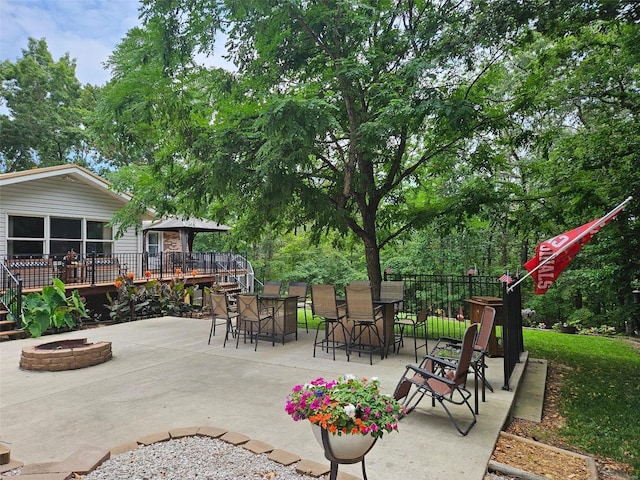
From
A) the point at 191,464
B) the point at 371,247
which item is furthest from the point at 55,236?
the point at 191,464

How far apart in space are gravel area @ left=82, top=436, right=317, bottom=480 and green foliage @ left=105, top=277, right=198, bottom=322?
8.00 m

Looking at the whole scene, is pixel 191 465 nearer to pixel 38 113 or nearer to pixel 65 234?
pixel 65 234

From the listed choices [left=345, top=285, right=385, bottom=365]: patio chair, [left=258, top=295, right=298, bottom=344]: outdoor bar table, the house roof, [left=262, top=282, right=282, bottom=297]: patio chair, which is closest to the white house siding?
the house roof

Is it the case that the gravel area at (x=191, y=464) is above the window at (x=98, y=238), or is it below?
below

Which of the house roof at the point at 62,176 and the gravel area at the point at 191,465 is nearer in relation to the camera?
the gravel area at the point at 191,465

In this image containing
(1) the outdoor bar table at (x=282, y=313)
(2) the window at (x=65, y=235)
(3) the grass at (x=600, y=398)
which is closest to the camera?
(3) the grass at (x=600, y=398)

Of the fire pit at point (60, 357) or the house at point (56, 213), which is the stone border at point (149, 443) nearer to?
the fire pit at point (60, 357)

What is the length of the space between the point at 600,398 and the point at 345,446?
4516 mm

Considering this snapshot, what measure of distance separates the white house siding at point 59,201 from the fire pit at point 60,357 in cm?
672

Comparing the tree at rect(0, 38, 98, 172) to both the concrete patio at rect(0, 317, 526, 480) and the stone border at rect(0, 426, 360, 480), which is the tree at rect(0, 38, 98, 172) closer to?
the concrete patio at rect(0, 317, 526, 480)

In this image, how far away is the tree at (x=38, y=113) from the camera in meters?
19.9

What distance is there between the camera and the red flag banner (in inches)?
180

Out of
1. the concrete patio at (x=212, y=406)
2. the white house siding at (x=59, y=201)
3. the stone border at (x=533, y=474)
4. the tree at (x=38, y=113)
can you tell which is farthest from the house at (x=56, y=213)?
the stone border at (x=533, y=474)

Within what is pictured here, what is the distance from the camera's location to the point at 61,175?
11.7 metres
